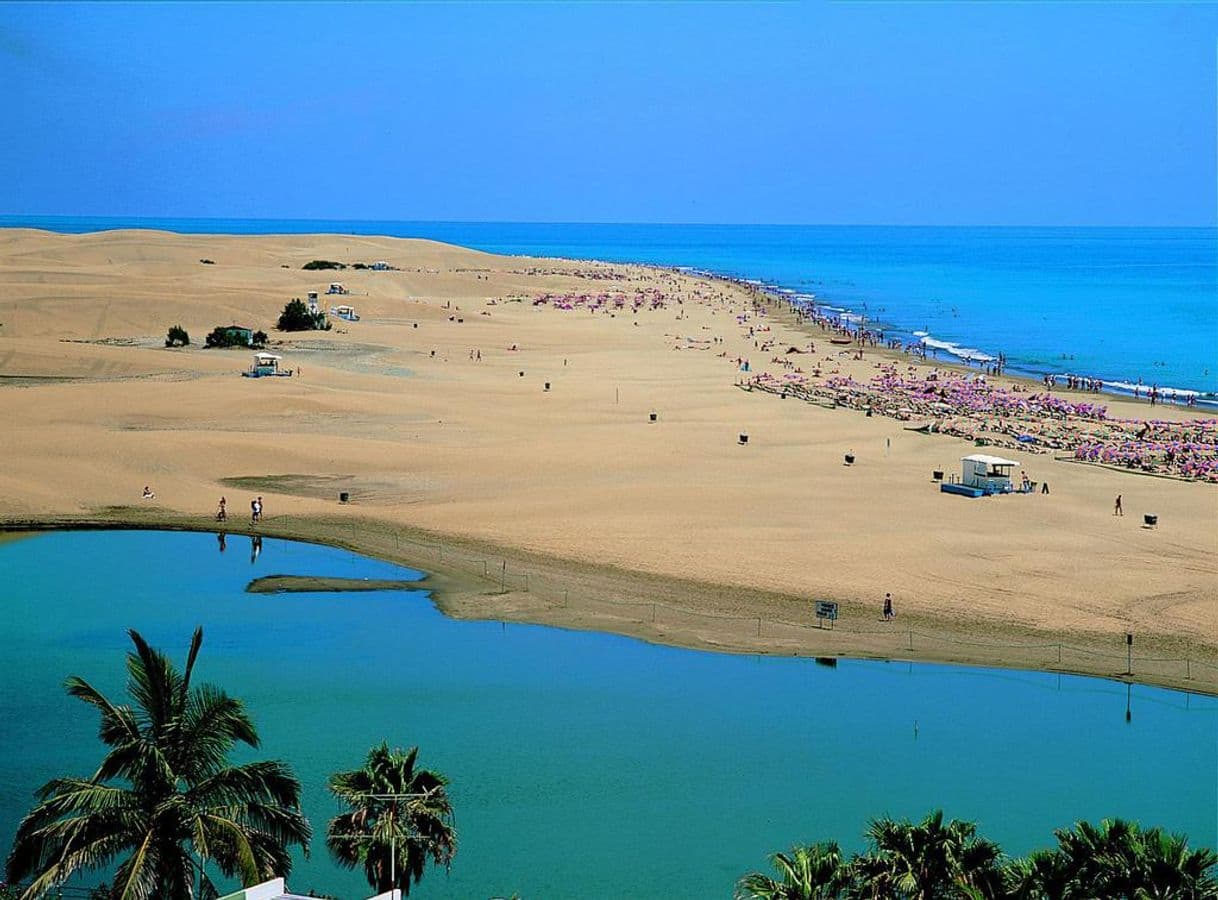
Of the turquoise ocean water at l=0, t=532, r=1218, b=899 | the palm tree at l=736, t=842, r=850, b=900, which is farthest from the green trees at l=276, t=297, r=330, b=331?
the palm tree at l=736, t=842, r=850, b=900

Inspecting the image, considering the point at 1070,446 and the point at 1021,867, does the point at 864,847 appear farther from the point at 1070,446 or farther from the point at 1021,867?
the point at 1070,446

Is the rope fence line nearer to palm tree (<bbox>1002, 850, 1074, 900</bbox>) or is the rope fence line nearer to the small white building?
the small white building

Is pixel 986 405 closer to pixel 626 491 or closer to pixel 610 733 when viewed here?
pixel 626 491

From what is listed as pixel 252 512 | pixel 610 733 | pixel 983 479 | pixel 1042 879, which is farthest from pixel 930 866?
pixel 983 479

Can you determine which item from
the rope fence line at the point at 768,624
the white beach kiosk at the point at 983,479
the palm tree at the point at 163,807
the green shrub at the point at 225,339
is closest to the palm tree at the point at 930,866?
the palm tree at the point at 163,807

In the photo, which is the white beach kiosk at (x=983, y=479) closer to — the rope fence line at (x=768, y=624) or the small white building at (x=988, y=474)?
the small white building at (x=988, y=474)

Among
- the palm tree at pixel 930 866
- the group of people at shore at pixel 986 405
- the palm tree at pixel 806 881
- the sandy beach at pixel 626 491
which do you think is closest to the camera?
the palm tree at pixel 806 881
